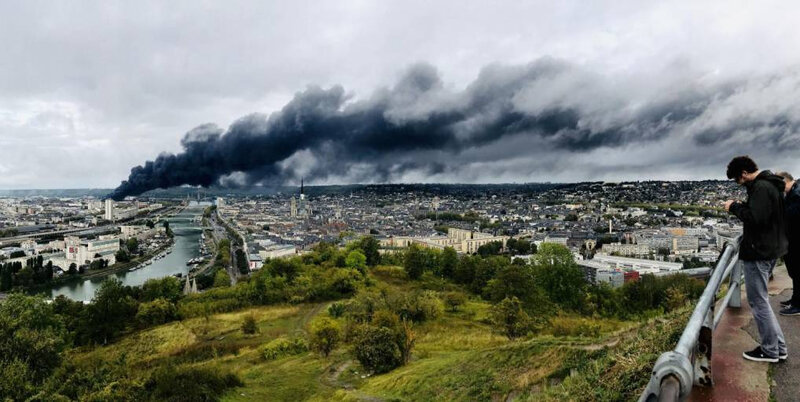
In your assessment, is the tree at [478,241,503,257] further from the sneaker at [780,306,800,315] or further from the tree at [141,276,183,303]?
the sneaker at [780,306,800,315]

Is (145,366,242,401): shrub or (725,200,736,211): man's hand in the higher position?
(725,200,736,211): man's hand

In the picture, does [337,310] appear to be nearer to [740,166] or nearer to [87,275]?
[740,166]

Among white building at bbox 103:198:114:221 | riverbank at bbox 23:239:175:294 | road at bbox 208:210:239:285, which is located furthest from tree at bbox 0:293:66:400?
white building at bbox 103:198:114:221

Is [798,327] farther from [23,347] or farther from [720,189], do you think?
[720,189]

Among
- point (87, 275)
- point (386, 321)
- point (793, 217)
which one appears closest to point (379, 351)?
point (386, 321)

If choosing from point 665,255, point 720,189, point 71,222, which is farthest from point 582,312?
point 71,222

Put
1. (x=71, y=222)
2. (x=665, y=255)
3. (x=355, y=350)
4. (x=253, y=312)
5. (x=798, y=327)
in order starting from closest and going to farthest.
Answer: (x=798, y=327) → (x=355, y=350) → (x=253, y=312) → (x=665, y=255) → (x=71, y=222)
